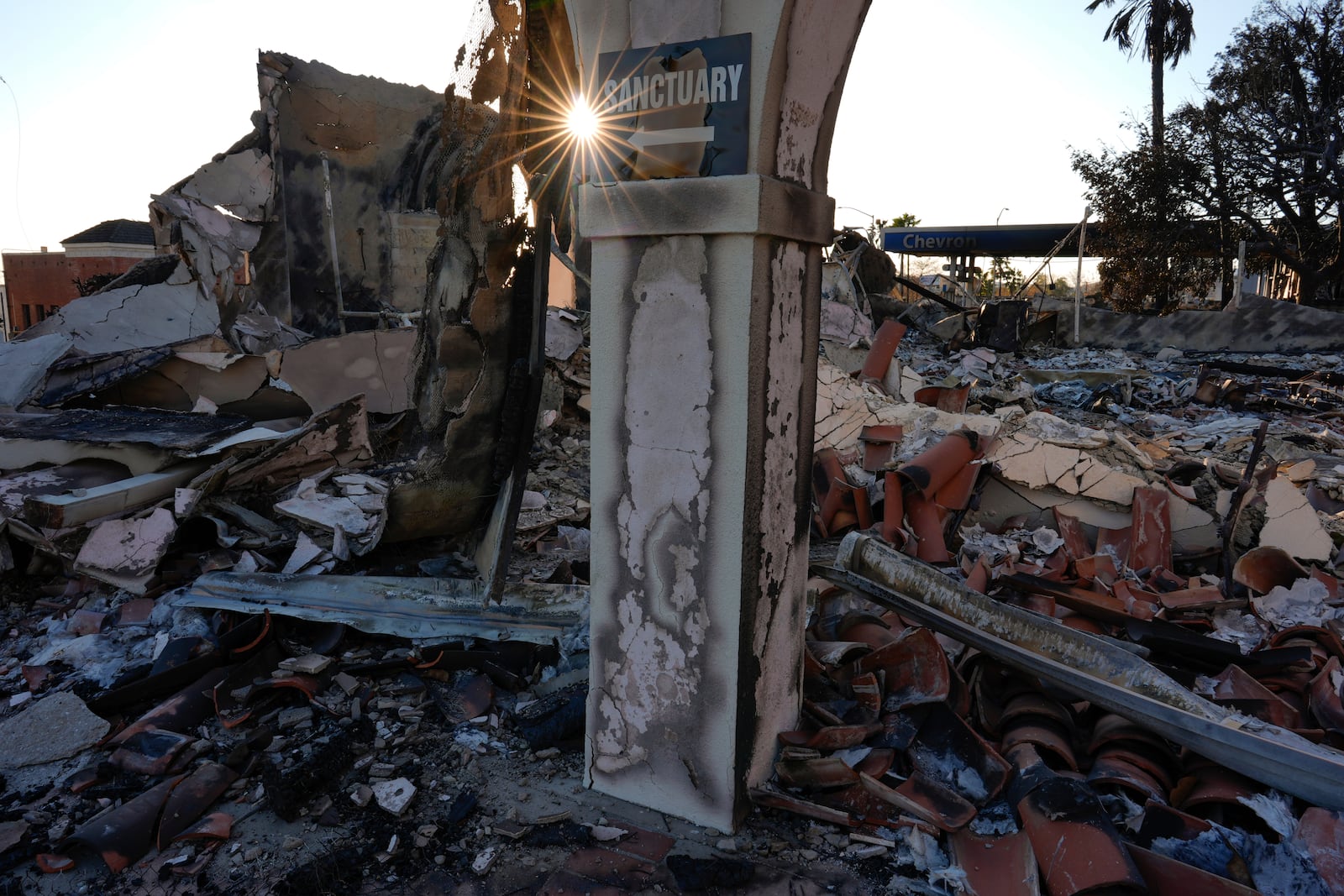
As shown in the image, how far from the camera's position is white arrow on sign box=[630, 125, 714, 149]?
235cm

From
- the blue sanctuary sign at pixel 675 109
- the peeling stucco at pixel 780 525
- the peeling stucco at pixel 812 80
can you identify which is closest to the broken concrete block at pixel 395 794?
the peeling stucco at pixel 780 525

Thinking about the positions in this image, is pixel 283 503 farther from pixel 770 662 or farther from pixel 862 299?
pixel 862 299

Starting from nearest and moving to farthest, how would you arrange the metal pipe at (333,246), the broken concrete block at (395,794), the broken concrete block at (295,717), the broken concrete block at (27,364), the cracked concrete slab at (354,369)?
the broken concrete block at (395,794)
the broken concrete block at (295,717)
the broken concrete block at (27,364)
the cracked concrete slab at (354,369)
the metal pipe at (333,246)

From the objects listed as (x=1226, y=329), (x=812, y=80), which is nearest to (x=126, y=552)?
(x=812, y=80)

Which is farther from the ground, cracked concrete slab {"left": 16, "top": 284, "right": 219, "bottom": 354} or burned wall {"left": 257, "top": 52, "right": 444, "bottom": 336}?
burned wall {"left": 257, "top": 52, "right": 444, "bottom": 336}

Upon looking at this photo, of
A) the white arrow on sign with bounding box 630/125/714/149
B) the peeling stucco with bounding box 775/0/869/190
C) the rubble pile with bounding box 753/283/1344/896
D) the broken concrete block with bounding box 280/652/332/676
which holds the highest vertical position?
the peeling stucco with bounding box 775/0/869/190

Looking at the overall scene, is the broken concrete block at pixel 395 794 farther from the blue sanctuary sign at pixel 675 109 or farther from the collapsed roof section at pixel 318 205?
the collapsed roof section at pixel 318 205

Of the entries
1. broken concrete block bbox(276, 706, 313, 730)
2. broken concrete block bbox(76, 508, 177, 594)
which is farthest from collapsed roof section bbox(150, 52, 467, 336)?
broken concrete block bbox(276, 706, 313, 730)

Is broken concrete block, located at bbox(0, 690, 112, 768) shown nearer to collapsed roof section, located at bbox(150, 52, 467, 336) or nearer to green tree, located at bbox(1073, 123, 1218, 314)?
collapsed roof section, located at bbox(150, 52, 467, 336)

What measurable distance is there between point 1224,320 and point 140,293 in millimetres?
18527

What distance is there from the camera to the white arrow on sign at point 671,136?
7.72 ft

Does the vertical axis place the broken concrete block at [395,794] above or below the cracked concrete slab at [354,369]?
below

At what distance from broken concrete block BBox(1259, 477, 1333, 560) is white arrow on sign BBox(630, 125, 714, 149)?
4388 mm

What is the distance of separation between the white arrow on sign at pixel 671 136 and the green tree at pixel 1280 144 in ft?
73.8
